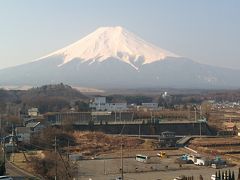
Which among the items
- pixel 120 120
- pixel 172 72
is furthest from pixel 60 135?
pixel 172 72

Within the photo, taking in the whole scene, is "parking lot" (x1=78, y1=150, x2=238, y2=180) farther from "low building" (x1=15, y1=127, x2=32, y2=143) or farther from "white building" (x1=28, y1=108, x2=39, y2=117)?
"white building" (x1=28, y1=108, x2=39, y2=117)

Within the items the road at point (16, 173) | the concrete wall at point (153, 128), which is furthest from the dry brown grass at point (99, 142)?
the road at point (16, 173)

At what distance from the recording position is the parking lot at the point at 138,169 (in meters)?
10.8

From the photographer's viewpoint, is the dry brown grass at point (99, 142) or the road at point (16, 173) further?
the dry brown grass at point (99, 142)

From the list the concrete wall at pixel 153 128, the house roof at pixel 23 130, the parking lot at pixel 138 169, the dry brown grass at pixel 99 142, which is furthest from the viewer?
the concrete wall at pixel 153 128

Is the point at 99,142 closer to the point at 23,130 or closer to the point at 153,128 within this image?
the point at 23,130

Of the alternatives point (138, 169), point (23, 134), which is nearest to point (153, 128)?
point (23, 134)

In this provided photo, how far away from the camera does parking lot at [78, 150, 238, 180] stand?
10805mm

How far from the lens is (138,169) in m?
11.6

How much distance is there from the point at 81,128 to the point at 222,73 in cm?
A: 10272

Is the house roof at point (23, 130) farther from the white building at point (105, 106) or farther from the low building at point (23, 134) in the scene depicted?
the white building at point (105, 106)

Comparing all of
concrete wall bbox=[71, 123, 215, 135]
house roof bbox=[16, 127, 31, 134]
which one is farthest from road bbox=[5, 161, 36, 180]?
concrete wall bbox=[71, 123, 215, 135]

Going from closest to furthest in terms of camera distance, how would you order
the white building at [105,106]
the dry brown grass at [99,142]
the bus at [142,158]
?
the bus at [142,158] < the dry brown grass at [99,142] < the white building at [105,106]

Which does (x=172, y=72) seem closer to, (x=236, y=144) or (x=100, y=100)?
(x=100, y=100)
